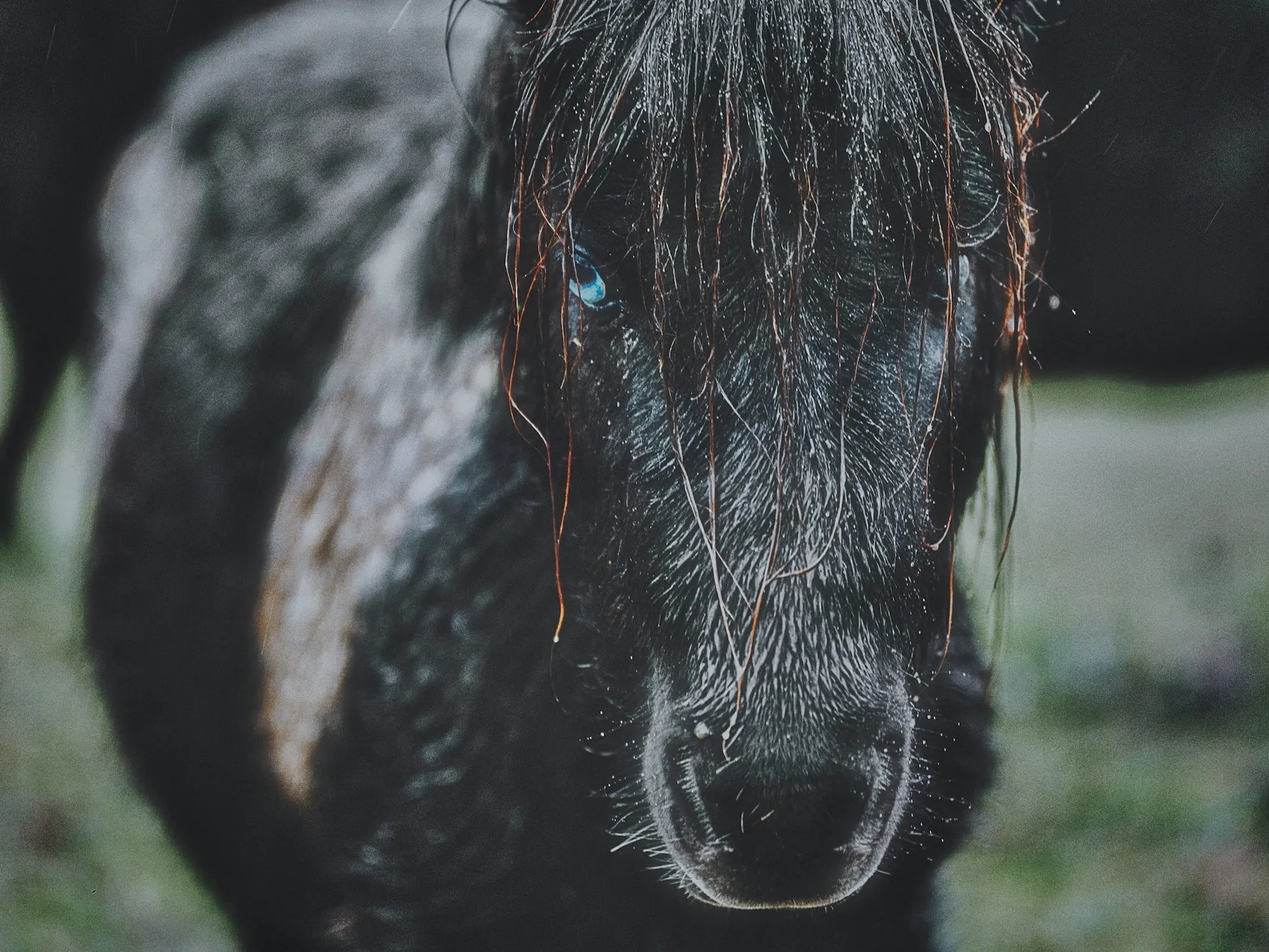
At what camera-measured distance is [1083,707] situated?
3.51 feet

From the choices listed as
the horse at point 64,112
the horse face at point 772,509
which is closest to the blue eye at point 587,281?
the horse face at point 772,509

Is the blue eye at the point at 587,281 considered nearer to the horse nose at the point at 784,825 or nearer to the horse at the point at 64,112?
the horse nose at the point at 784,825

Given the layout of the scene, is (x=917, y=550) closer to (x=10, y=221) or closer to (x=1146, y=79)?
(x=1146, y=79)

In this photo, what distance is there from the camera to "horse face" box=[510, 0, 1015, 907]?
73 cm

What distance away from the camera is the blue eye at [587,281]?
79 centimetres

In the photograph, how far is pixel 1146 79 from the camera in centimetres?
97

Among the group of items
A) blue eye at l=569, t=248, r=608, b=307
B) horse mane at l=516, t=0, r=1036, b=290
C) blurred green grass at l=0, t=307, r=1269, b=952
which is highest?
horse mane at l=516, t=0, r=1036, b=290

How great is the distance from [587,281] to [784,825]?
0.45m

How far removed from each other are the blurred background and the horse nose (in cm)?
29

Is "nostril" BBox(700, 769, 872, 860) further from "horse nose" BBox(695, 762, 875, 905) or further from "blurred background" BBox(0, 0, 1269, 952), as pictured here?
"blurred background" BBox(0, 0, 1269, 952)

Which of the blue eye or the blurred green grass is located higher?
the blue eye

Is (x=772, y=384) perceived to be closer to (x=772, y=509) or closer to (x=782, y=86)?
(x=772, y=509)

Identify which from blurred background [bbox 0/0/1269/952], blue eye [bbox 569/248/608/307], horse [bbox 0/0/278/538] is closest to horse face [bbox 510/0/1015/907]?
blue eye [bbox 569/248/608/307]

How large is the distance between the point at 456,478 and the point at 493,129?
312mm
